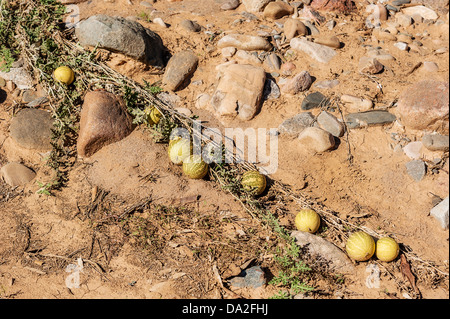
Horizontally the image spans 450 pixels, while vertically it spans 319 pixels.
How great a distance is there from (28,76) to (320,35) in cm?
513

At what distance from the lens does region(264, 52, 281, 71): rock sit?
709cm

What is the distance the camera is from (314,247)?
15.8 feet

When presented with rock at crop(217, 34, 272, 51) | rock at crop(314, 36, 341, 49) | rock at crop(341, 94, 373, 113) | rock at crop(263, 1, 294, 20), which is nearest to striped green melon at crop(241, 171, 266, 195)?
rock at crop(341, 94, 373, 113)

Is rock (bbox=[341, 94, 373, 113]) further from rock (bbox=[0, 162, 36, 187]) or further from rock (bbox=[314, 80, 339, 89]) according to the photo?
rock (bbox=[0, 162, 36, 187])

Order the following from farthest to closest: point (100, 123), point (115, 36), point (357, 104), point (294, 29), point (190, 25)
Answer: point (190, 25), point (294, 29), point (115, 36), point (357, 104), point (100, 123)

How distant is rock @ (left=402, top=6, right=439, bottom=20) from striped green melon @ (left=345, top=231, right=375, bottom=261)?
5.30 m

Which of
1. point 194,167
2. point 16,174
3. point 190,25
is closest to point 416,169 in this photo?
point 194,167

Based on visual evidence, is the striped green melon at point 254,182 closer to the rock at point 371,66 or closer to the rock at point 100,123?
the rock at point 100,123

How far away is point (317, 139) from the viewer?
5.96 metres

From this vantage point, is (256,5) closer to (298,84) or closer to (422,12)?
(298,84)

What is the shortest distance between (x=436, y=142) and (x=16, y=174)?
230 inches

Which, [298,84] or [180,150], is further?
[298,84]

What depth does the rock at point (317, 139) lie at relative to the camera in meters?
5.95

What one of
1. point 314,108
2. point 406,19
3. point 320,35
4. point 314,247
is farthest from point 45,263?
point 406,19
